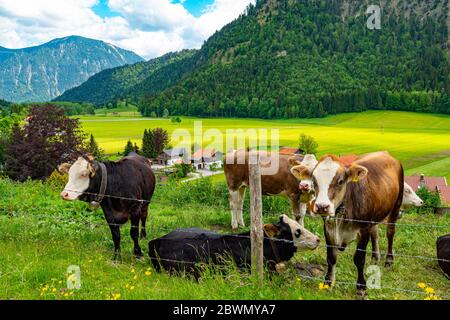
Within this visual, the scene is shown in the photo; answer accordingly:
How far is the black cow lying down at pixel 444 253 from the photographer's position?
749 centimetres

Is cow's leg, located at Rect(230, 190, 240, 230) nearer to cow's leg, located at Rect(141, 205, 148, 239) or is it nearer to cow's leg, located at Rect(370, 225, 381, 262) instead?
cow's leg, located at Rect(141, 205, 148, 239)

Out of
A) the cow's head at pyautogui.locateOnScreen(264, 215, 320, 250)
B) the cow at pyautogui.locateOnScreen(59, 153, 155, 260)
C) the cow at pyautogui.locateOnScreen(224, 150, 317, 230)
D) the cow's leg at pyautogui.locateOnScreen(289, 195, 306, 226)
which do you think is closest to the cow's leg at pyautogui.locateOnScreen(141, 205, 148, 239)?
the cow at pyautogui.locateOnScreen(59, 153, 155, 260)

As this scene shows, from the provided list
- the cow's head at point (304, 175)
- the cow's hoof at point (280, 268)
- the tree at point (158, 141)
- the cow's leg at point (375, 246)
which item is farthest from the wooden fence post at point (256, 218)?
the tree at point (158, 141)

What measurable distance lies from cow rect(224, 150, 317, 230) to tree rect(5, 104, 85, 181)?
27.1 m

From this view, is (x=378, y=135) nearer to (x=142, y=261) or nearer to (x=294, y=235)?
(x=294, y=235)

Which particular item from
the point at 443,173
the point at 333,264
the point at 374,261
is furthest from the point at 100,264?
the point at 443,173

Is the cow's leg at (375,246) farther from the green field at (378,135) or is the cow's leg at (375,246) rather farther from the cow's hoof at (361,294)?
the green field at (378,135)

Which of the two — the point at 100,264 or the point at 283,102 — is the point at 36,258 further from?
the point at 283,102

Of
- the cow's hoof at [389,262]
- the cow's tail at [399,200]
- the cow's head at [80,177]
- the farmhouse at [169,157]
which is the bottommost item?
the farmhouse at [169,157]

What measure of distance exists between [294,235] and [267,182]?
3.14 meters

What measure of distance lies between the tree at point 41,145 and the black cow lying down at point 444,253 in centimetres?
3140

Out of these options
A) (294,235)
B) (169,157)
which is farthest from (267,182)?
(169,157)

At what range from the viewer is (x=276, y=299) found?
470 cm
